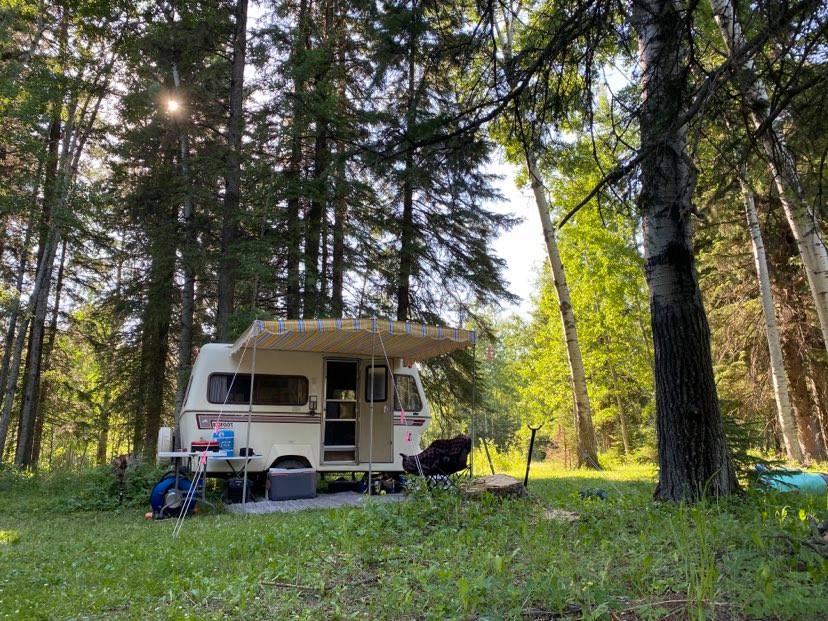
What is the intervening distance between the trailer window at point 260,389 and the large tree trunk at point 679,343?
Result: 20.1 feet

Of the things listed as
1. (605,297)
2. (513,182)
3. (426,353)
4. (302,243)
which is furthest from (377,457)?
(605,297)

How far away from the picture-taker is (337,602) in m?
3.08

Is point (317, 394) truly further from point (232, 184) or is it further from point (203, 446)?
point (232, 184)

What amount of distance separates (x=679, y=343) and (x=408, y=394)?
19.3ft

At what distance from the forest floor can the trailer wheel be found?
11.0ft

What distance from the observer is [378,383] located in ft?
33.8

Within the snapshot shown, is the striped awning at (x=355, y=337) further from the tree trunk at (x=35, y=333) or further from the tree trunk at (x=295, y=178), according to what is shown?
the tree trunk at (x=35, y=333)

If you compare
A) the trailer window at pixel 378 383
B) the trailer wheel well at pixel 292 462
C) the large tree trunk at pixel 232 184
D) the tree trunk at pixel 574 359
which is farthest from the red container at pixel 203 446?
the tree trunk at pixel 574 359

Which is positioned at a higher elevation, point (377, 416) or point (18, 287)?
point (18, 287)

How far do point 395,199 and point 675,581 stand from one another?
11491 millimetres

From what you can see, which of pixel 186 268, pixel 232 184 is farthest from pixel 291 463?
pixel 232 184

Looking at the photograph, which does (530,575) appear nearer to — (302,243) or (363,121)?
(363,121)

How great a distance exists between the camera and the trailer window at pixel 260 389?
9.10 meters

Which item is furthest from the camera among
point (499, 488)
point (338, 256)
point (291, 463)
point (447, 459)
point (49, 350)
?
point (49, 350)
